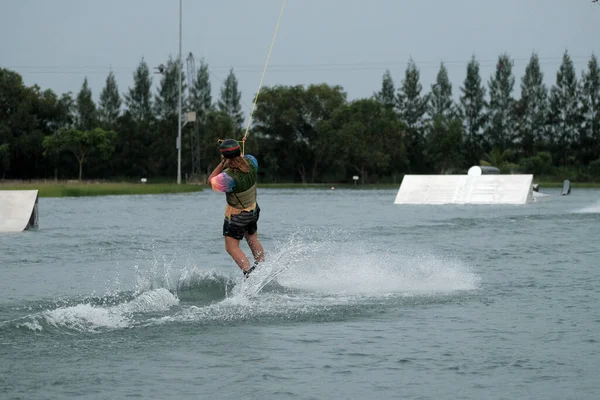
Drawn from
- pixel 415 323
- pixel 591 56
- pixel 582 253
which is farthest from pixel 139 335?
pixel 591 56

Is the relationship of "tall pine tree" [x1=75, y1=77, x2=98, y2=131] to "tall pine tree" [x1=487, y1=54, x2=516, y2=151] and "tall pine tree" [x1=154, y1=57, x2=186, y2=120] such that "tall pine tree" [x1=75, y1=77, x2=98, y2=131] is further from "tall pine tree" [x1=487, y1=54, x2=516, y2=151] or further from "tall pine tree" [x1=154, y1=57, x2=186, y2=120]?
"tall pine tree" [x1=487, y1=54, x2=516, y2=151]

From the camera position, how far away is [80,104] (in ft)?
350

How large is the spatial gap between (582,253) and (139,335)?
11.1 meters

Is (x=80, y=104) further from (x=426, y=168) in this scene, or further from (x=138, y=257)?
(x=138, y=257)

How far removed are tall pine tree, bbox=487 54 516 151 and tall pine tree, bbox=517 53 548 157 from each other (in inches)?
52.1

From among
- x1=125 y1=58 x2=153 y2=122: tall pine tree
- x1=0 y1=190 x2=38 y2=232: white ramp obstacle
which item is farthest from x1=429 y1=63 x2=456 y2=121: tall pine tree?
x1=0 y1=190 x2=38 y2=232: white ramp obstacle

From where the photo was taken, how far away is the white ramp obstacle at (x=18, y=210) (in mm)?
24875

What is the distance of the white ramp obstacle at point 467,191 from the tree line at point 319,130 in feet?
154

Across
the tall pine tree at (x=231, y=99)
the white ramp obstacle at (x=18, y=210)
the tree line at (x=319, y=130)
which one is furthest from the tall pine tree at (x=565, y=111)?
the white ramp obstacle at (x=18, y=210)

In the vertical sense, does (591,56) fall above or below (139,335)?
above

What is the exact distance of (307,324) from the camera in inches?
394

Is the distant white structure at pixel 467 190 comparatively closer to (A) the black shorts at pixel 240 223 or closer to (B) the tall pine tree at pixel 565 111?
(A) the black shorts at pixel 240 223

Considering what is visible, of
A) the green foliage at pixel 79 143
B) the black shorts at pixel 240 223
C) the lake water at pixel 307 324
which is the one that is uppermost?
the green foliage at pixel 79 143

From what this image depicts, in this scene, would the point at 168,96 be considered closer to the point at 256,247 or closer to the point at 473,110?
the point at 473,110
